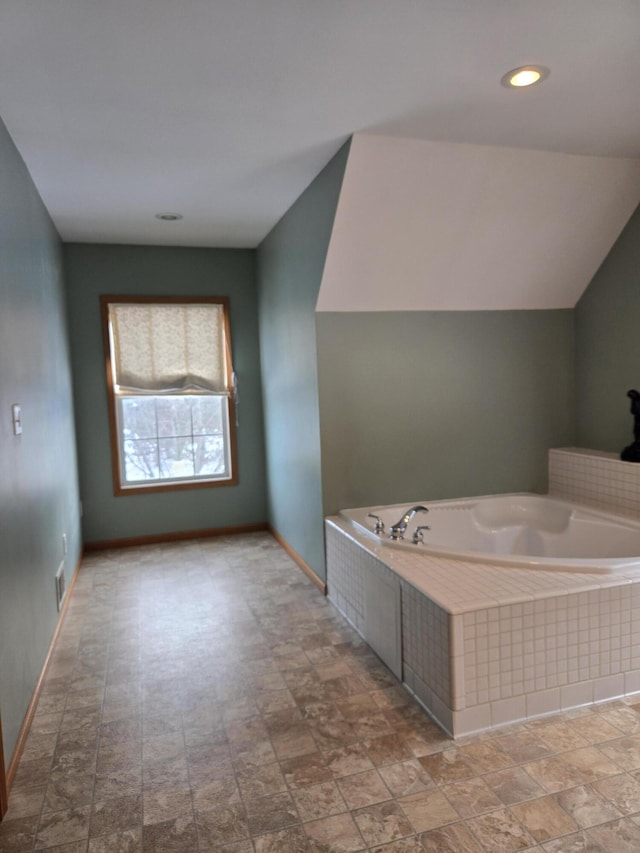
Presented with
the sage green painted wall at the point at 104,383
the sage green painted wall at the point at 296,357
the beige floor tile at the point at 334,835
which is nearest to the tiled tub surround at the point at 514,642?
the beige floor tile at the point at 334,835

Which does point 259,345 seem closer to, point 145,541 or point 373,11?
point 145,541

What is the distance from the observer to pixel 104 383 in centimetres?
451

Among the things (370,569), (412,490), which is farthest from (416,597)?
(412,490)

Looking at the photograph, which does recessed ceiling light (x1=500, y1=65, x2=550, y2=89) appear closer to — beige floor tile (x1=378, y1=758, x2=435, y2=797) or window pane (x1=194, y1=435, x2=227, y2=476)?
beige floor tile (x1=378, y1=758, x2=435, y2=797)

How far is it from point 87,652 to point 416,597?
5.37ft

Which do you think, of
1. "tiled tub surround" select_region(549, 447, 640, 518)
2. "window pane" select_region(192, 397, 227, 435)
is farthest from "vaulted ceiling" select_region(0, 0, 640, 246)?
"window pane" select_region(192, 397, 227, 435)

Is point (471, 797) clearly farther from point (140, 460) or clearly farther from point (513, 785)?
point (140, 460)

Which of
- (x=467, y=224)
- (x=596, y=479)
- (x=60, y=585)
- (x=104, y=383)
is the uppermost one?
(x=467, y=224)

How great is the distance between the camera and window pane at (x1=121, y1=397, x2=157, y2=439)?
4.62 metres

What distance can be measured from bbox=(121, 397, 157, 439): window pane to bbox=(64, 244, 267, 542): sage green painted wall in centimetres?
16

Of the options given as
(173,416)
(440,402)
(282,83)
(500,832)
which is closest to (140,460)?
(173,416)

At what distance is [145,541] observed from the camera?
4.67 metres

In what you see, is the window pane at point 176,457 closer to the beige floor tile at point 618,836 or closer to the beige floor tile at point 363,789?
the beige floor tile at point 363,789

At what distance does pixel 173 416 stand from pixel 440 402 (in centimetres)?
220
